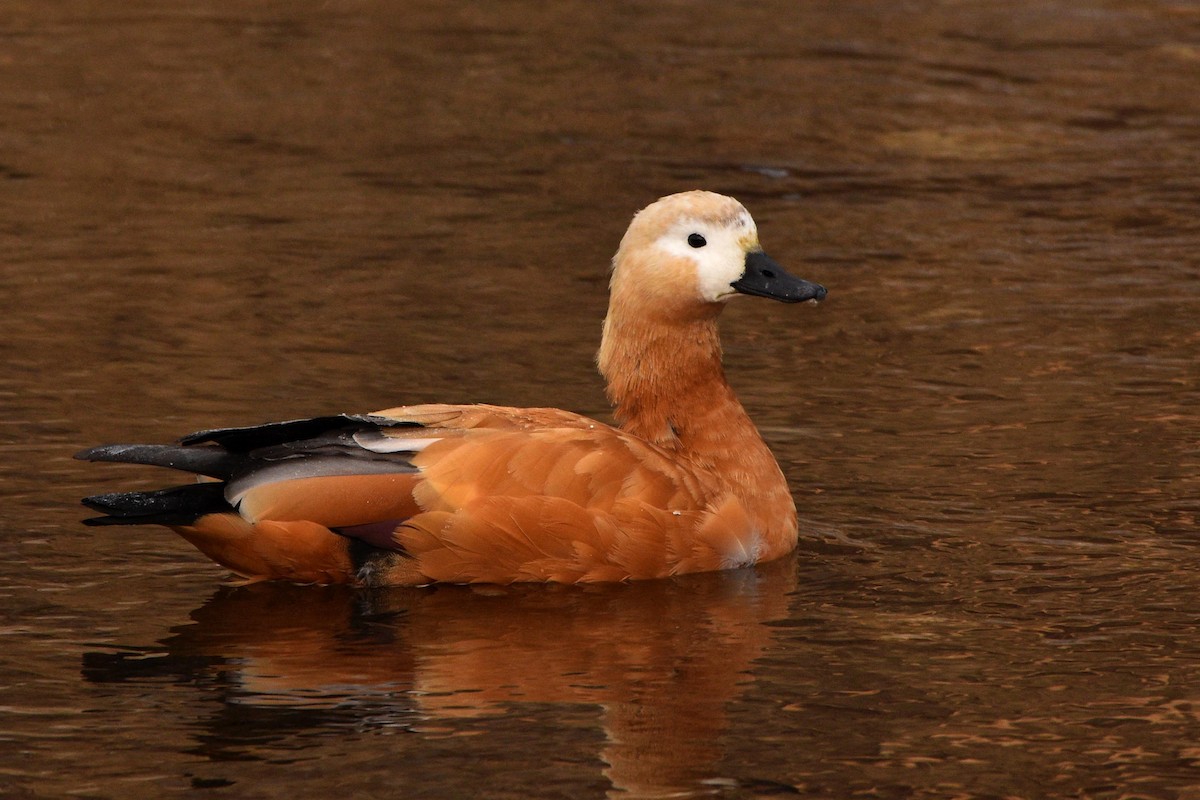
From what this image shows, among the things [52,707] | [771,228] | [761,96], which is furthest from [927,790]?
[761,96]

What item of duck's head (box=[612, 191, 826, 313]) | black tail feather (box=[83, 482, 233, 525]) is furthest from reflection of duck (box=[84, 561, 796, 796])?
duck's head (box=[612, 191, 826, 313])

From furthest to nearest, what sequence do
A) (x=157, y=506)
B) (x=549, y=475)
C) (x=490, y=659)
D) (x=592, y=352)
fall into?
1. (x=592, y=352)
2. (x=549, y=475)
3. (x=157, y=506)
4. (x=490, y=659)

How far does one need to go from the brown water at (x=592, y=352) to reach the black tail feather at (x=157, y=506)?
1.13ft

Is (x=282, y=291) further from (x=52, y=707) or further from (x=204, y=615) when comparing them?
(x=52, y=707)

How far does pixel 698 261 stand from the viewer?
8.77 metres

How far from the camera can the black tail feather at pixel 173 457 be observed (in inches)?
310

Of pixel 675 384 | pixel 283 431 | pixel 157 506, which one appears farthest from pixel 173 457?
pixel 675 384

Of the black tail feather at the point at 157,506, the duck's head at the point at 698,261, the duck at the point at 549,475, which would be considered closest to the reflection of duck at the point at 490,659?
the duck at the point at 549,475

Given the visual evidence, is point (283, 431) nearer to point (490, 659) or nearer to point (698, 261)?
point (490, 659)

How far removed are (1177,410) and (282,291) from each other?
479cm

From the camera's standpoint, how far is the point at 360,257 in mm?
12836

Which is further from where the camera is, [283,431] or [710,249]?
[710,249]

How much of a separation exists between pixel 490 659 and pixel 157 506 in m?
1.33

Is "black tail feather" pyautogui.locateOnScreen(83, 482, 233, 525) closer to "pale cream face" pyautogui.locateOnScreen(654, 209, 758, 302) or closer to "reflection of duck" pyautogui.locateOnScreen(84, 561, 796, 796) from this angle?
"reflection of duck" pyautogui.locateOnScreen(84, 561, 796, 796)
